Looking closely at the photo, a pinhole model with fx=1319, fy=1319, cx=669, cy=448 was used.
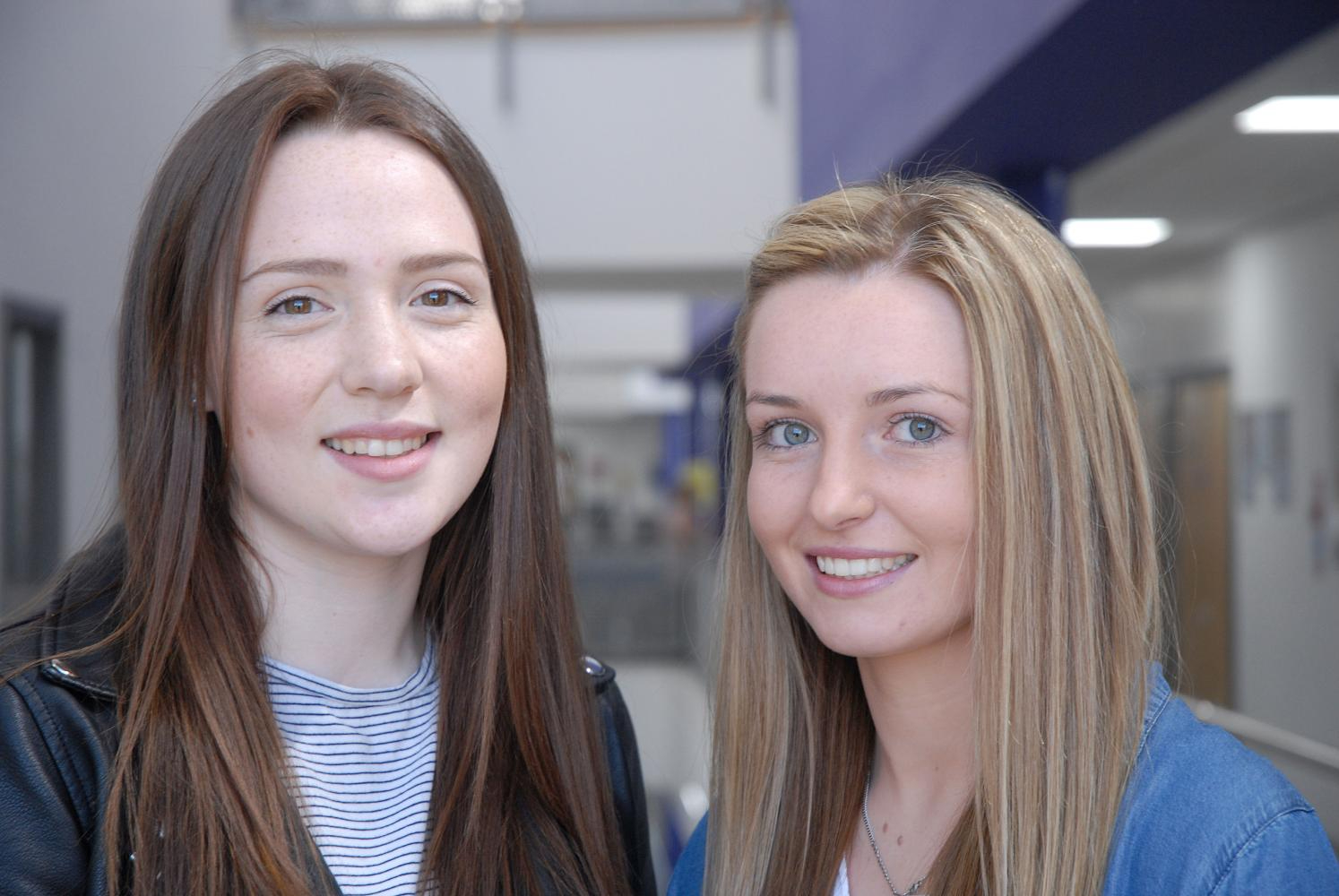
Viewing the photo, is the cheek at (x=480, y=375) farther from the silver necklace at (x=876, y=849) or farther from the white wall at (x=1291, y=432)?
the white wall at (x=1291, y=432)

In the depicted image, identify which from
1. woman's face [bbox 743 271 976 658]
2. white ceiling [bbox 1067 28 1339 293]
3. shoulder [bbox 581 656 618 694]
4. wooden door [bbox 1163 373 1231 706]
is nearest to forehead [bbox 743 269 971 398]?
woman's face [bbox 743 271 976 658]

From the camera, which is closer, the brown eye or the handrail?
the brown eye

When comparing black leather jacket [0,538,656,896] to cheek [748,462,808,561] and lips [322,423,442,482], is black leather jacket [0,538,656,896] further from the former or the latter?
cheek [748,462,808,561]

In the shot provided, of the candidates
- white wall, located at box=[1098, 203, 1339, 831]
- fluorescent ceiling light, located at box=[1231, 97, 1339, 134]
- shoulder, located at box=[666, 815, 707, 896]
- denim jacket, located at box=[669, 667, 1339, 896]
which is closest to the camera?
denim jacket, located at box=[669, 667, 1339, 896]

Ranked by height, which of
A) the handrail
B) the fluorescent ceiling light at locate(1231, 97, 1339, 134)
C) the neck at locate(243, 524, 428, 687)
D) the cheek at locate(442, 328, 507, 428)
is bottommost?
the handrail

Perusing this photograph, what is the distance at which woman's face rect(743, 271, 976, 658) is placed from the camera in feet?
5.19

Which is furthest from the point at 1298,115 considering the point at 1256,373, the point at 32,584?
the point at 32,584

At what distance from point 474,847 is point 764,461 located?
2.07 ft

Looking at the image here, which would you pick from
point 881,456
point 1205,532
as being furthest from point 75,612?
point 1205,532

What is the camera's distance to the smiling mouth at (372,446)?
1.62 metres

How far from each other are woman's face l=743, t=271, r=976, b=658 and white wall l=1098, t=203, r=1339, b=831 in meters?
4.44

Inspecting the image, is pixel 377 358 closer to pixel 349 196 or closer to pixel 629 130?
pixel 349 196

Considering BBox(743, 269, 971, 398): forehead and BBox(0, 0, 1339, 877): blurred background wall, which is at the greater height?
BBox(0, 0, 1339, 877): blurred background wall

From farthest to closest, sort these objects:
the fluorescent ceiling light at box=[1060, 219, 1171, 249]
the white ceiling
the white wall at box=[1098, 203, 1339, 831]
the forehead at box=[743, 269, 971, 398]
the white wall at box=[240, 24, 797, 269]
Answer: the white wall at box=[240, 24, 797, 269] → the fluorescent ceiling light at box=[1060, 219, 1171, 249] → the white wall at box=[1098, 203, 1339, 831] → the white ceiling → the forehead at box=[743, 269, 971, 398]
